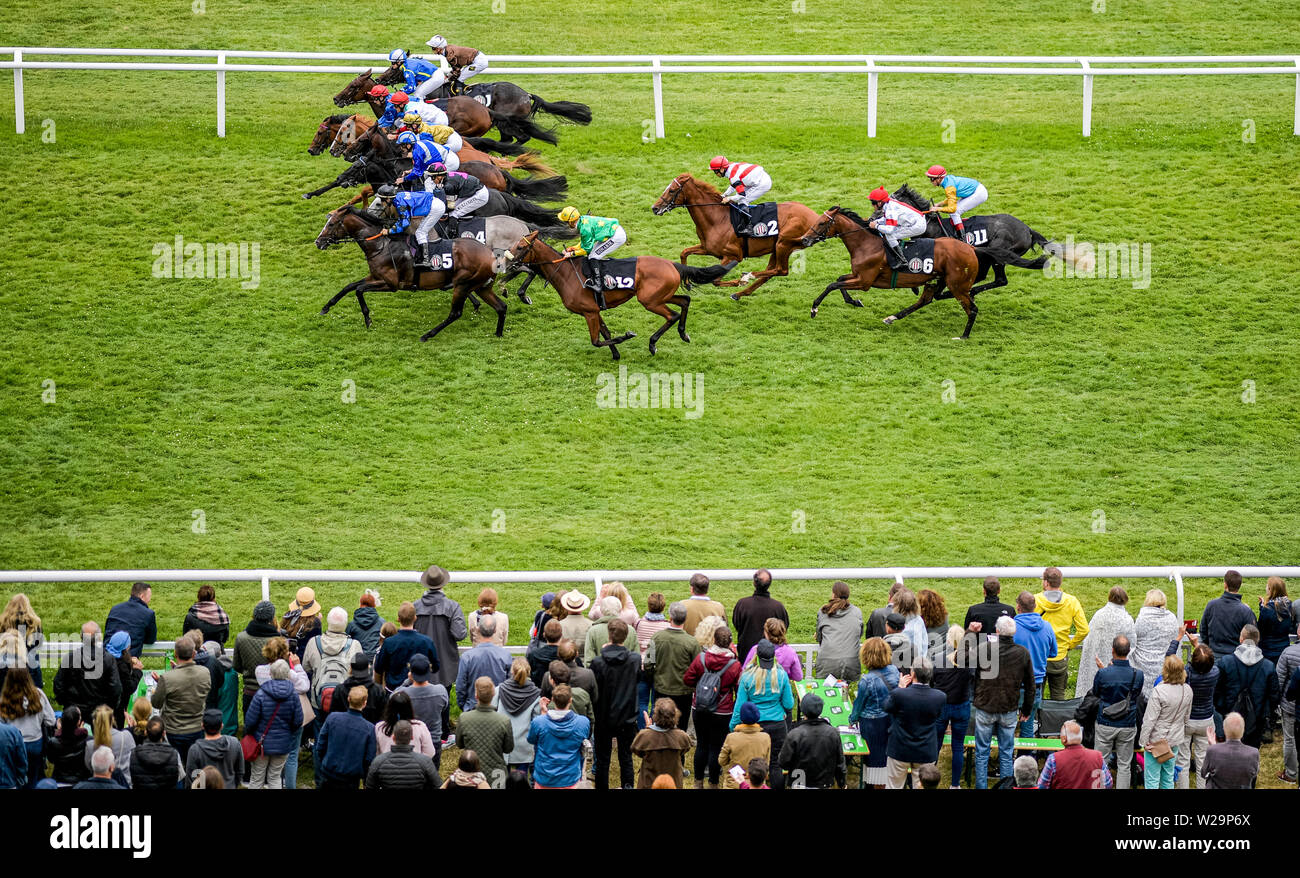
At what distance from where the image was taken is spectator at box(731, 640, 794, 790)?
8188 millimetres

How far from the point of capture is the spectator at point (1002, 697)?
8562 millimetres

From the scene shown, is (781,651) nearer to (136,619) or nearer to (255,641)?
(255,641)

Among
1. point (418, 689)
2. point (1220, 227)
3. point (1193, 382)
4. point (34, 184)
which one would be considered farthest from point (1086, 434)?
point (34, 184)

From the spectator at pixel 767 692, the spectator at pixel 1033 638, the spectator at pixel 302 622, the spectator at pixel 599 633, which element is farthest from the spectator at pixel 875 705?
the spectator at pixel 302 622

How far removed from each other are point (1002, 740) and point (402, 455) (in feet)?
20.2

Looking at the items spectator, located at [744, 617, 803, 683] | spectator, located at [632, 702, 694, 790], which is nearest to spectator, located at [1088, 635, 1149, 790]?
spectator, located at [744, 617, 803, 683]

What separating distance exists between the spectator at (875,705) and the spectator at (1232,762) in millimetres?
1648

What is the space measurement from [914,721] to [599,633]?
1841 mm

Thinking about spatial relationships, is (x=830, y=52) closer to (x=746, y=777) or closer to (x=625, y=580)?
(x=625, y=580)

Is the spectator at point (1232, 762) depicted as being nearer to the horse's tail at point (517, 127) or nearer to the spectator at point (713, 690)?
the spectator at point (713, 690)

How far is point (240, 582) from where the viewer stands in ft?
36.3

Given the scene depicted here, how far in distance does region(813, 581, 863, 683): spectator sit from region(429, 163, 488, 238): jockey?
696 centimetres

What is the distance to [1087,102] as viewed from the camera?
58.2 ft

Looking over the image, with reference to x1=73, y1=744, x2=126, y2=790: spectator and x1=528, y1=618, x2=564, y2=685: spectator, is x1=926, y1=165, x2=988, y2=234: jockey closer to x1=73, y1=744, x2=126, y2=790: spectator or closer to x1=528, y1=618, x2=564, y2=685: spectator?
x1=528, y1=618, x2=564, y2=685: spectator
